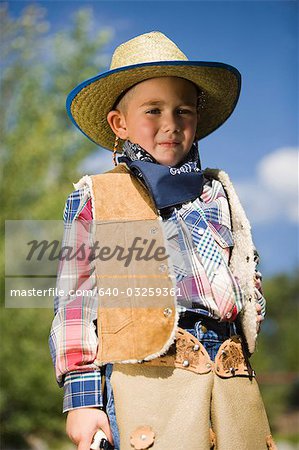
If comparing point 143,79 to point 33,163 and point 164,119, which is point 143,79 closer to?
point 164,119

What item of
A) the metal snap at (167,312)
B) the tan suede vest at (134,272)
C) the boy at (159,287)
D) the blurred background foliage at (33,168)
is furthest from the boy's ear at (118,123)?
the blurred background foliage at (33,168)

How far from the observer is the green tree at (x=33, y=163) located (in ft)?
30.4

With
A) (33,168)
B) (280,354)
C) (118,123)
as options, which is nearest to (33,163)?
(33,168)

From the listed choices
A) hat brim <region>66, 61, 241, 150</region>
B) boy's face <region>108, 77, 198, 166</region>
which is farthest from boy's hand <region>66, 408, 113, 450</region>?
hat brim <region>66, 61, 241, 150</region>

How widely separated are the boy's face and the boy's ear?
9 centimetres

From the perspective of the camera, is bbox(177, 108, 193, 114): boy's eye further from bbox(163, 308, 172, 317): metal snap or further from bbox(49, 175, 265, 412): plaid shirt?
bbox(163, 308, 172, 317): metal snap

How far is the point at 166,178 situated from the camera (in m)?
1.99

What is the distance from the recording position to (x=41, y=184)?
10156 millimetres

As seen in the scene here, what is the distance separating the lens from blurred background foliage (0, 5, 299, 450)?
9.27 metres

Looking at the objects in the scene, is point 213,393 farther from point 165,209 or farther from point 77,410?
point 165,209

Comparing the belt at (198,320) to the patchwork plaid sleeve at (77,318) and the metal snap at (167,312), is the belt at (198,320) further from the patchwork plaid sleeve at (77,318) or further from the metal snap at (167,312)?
the patchwork plaid sleeve at (77,318)

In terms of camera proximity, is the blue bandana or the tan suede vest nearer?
the tan suede vest

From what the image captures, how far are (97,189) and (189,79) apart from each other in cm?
48

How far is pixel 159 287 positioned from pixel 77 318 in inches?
9.6
